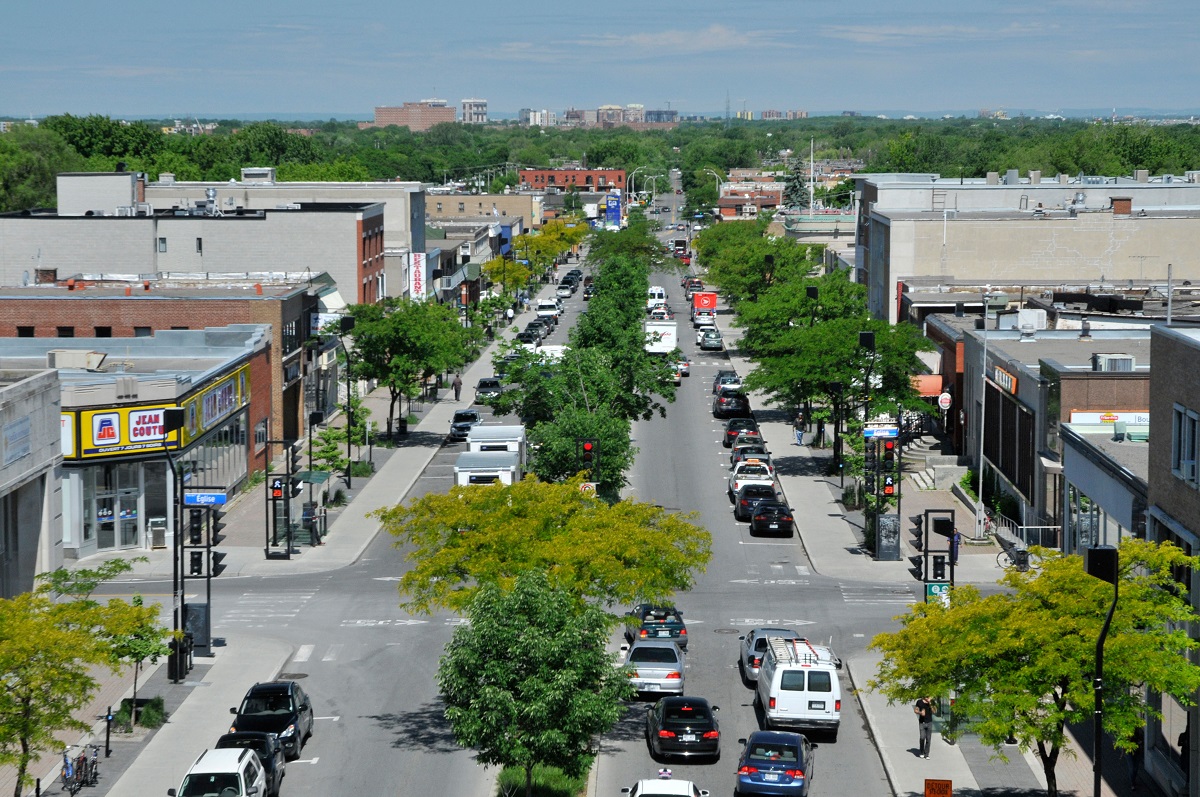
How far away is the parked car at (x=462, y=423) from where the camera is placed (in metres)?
76.7

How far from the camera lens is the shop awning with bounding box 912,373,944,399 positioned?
72250mm

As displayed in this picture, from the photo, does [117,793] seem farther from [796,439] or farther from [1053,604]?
[796,439]

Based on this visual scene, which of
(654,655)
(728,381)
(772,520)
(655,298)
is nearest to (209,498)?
(654,655)

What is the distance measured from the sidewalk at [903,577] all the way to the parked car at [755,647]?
1.99 meters

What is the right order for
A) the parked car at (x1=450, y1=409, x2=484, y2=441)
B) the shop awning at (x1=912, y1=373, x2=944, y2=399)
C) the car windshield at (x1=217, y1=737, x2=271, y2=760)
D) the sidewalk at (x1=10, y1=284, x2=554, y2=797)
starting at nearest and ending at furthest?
the car windshield at (x1=217, y1=737, x2=271, y2=760), the sidewalk at (x1=10, y1=284, x2=554, y2=797), the shop awning at (x1=912, y1=373, x2=944, y2=399), the parked car at (x1=450, y1=409, x2=484, y2=441)

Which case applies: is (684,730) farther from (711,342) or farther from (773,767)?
(711,342)

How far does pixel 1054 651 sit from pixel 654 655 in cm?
Result: 1262

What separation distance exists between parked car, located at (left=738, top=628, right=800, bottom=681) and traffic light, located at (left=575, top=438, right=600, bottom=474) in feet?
40.6

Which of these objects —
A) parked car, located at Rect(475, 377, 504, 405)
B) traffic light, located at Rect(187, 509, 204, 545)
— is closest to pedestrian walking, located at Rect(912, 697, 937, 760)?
traffic light, located at Rect(187, 509, 204, 545)

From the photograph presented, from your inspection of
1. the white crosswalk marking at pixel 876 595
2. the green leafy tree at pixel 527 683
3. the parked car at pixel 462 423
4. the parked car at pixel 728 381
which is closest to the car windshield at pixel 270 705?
the green leafy tree at pixel 527 683

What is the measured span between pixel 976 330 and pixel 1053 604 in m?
43.2

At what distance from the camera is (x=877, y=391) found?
66812mm

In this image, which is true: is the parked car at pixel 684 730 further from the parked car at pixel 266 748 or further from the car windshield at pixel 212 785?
the car windshield at pixel 212 785

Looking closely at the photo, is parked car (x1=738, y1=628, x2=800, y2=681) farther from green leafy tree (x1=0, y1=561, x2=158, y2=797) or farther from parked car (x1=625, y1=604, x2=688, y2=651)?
green leafy tree (x1=0, y1=561, x2=158, y2=797)
